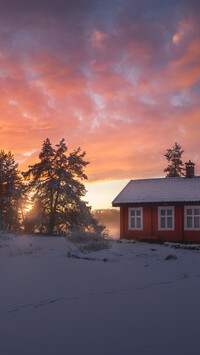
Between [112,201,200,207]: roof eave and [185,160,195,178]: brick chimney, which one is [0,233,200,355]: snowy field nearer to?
[112,201,200,207]: roof eave

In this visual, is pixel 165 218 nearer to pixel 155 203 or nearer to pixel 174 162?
pixel 155 203

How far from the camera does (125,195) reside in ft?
80.3

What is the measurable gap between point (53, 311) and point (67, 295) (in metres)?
1.16

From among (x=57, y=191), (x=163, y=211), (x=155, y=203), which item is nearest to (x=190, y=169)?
(x=163, y=211)

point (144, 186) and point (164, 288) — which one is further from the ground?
point (144, 186)

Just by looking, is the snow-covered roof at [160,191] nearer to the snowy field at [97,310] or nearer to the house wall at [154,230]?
the house wall at [154,230]

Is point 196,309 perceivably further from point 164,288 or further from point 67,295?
point 67,295

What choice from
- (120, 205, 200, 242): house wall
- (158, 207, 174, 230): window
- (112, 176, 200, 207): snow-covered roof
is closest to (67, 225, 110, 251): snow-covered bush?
(120, 205, 200, 242): house wall

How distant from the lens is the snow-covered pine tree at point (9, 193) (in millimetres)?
38956

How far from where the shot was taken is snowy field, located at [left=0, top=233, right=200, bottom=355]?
4.53 m

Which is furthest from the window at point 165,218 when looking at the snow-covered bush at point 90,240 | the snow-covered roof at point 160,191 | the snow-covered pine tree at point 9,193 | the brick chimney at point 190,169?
the snow-covered pine tree at point 9,193

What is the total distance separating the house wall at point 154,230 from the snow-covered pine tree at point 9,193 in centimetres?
1872

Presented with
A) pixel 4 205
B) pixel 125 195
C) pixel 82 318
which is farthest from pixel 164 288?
pixel 4 205

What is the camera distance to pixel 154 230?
886 inches
